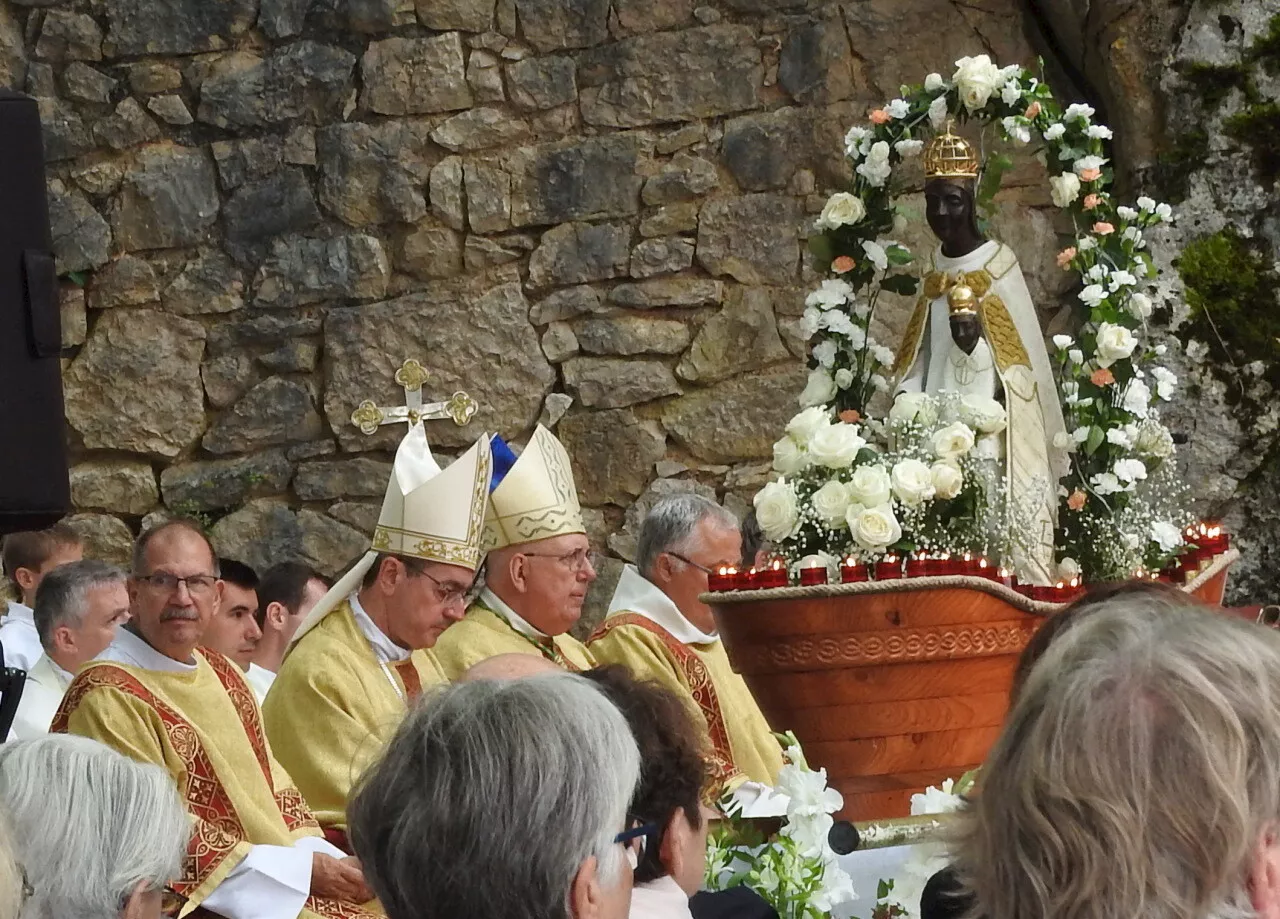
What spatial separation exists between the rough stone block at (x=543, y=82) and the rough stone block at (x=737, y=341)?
99 cm

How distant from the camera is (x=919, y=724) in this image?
3459 millimetres

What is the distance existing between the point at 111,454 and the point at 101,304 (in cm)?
58

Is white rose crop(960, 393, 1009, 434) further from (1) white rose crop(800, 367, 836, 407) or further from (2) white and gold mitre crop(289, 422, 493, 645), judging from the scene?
(2) white and gold mitre crop(289, 422, 493, 645)

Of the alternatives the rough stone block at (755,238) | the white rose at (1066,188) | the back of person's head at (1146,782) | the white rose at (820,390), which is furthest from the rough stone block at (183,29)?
the back of person's head at (1146,782)

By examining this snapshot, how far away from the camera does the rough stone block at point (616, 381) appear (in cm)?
684

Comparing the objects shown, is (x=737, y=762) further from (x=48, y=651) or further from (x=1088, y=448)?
(x=48, y=651)

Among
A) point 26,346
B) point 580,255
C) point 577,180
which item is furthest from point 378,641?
point 577,180

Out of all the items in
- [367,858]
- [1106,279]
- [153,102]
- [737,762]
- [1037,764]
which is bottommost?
[737,762]

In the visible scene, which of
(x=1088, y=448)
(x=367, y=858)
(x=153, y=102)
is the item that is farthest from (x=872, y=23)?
(x=367, y=858)

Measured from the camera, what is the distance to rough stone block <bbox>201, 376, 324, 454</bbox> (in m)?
7.05

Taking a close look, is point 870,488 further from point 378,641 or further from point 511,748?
point 511,748

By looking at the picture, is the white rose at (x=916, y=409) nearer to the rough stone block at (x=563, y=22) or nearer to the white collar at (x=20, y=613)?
the white collar at (x=20, y=613)

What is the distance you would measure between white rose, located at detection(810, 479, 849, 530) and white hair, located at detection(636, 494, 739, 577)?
1640mm

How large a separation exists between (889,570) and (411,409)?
11.7ft
